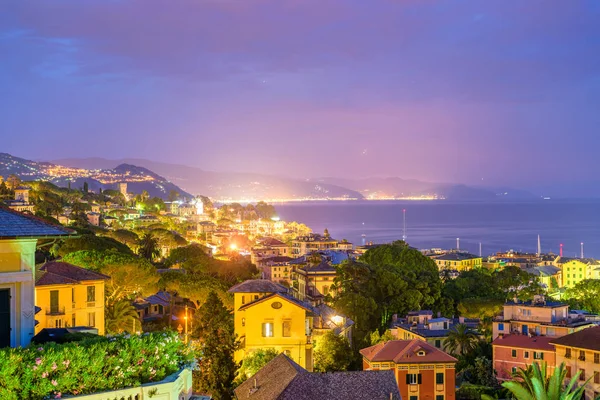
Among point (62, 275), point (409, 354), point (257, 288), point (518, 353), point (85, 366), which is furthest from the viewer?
point (518, 353)

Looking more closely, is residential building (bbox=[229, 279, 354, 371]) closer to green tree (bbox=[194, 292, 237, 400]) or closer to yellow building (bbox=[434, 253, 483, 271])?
green tree (bbox=[194, 292, 237, 400])

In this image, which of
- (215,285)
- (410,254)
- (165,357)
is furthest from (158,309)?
(165,357)

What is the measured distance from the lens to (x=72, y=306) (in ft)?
74.4

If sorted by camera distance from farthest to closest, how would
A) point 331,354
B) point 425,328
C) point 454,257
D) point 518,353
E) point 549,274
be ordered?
point 454,257
point 549,274
point 425,328
point 518,353
point 331,354

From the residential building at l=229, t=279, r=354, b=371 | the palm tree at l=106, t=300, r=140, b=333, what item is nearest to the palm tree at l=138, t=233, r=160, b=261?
the palm tree at l=106, t=300, r=140, b=333

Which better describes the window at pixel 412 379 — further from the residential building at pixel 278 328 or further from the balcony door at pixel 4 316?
the balcony door at pixel 4 316

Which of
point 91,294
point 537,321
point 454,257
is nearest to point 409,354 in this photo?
point 537,321

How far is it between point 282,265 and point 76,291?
149ft

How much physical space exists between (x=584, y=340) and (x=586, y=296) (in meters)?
24.4

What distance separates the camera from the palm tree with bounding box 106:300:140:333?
2595cm

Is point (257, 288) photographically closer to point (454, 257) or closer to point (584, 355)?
point (584, 355)

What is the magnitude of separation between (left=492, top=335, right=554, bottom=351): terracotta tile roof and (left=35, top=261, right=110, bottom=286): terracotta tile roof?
19774mm

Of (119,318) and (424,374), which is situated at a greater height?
(119,318)

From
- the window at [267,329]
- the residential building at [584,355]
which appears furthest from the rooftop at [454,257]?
the window at [267,329]
